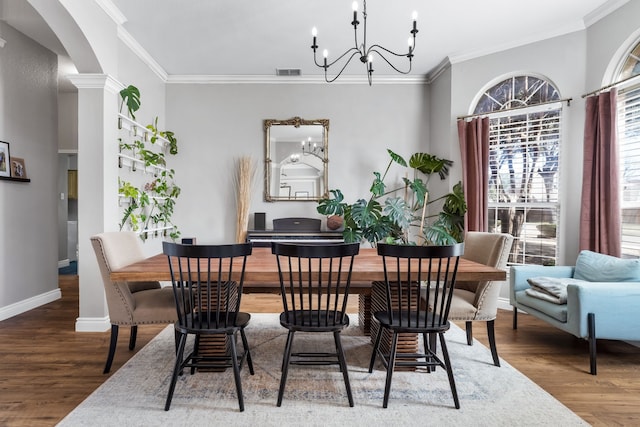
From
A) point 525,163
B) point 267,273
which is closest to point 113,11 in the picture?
point 267,273

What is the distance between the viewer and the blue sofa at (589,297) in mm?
2379

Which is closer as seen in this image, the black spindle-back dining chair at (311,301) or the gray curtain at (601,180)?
the black spindle-back dining chair at (311,301)

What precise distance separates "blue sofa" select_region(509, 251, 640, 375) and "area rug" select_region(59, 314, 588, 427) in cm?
56

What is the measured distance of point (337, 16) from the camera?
339 centimetres

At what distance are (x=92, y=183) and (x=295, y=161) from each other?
249 cm

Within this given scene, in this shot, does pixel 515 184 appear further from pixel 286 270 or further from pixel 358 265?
pixel 286 270

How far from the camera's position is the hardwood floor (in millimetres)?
1913

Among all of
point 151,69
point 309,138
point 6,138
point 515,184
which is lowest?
point 515,184

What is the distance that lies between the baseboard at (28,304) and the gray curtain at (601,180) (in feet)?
17.2

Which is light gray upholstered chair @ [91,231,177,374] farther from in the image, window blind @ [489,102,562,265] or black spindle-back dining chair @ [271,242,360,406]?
window blind @ [489,102,562,265]

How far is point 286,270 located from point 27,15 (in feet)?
11.1

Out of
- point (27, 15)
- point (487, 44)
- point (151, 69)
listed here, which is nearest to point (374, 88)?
point (487, 44)

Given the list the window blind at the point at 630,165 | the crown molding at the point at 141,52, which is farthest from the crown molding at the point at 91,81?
the window blind at the point at 630,165

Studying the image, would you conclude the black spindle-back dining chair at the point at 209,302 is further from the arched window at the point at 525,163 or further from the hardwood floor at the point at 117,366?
the arched window at the point at 525,163
